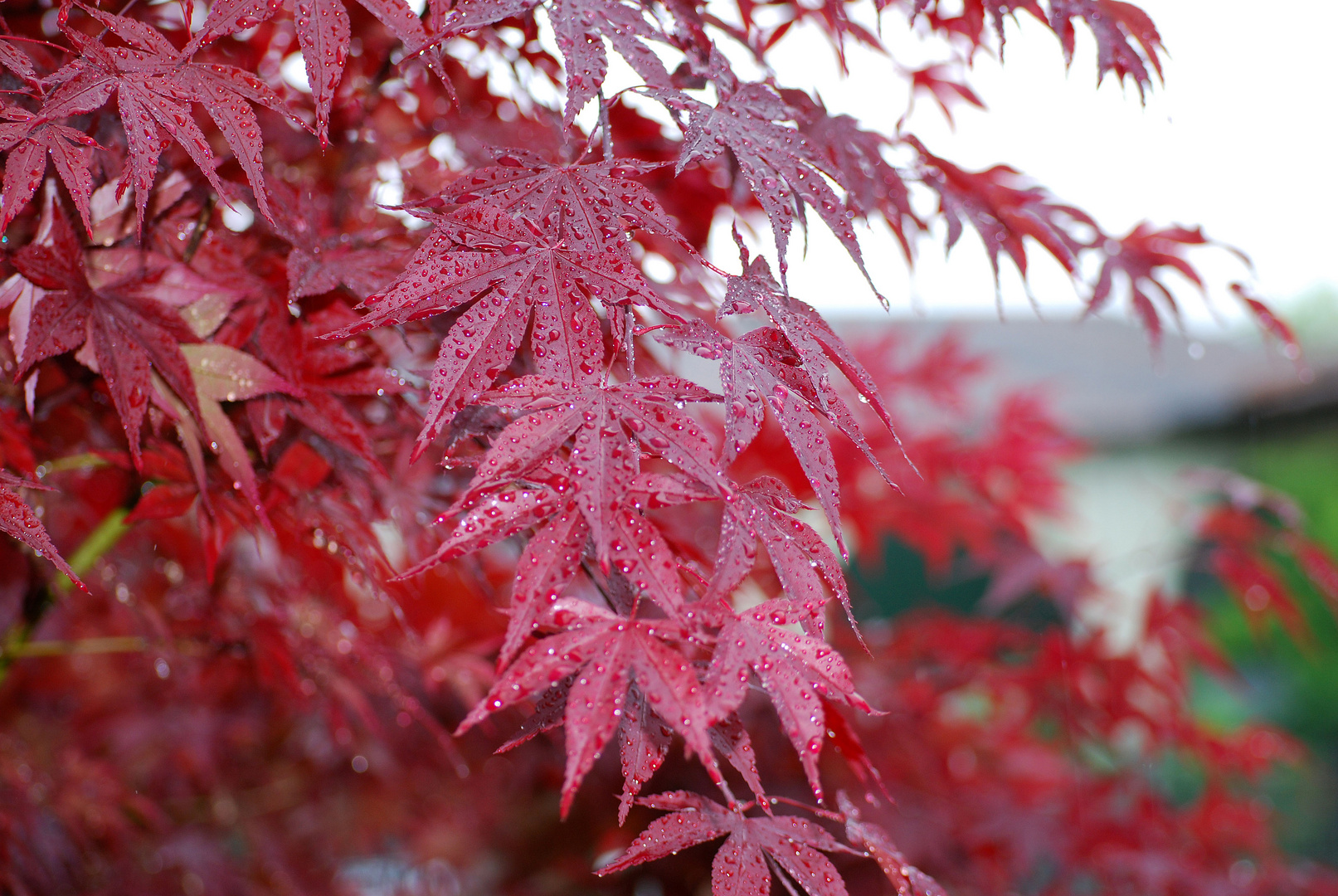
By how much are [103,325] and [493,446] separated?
1.22 feet

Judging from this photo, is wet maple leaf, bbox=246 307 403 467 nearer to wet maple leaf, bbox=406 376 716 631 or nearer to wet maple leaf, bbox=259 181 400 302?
wet maple leaf, bbox=259 181 400 302

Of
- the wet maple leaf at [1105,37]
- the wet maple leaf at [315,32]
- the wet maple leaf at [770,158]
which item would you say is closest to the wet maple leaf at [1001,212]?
the wet maple leaf at [1105,37]

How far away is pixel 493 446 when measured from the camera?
479mm

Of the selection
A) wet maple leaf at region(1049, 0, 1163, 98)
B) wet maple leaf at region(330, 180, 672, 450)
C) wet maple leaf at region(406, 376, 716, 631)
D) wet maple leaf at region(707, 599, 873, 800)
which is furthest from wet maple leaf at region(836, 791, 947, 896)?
wet maple leaf at region(1049, 0, 1163, 98)

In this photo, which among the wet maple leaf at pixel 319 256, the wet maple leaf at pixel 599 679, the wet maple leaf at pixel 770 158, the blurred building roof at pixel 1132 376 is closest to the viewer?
the wet maple leaf at pixel 599 679

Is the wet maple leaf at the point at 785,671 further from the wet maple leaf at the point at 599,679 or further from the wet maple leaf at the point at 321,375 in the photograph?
the wet maple leaf at the point at 321,375

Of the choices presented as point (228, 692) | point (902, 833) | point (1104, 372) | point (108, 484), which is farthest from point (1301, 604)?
point (108, 484)

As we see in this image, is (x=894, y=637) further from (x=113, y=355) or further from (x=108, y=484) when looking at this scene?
(x=113, y=355)

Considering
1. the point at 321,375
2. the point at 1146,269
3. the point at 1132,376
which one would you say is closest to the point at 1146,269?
the point at 1146,269

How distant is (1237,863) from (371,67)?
228 centimetres

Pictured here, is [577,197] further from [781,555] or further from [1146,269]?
[1146,269]

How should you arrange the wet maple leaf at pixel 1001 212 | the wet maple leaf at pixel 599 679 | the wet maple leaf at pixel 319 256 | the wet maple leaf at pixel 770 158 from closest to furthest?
the wet maple leaf at pixel 599 679
the wet maple leaf at pixel 770 158
the wet maple leaf at pixel 319 256
the wet maple leaf at pixel 1001 212

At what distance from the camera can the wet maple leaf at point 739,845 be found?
Result: 0.55m

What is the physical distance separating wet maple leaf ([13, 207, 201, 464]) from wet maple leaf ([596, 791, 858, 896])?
43 cm
